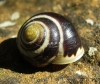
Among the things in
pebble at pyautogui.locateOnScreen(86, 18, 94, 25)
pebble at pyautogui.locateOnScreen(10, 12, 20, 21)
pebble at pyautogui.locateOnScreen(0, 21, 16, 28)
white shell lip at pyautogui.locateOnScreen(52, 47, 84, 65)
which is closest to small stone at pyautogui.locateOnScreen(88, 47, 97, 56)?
white shell lip at pyautogui.locateOnScreen(52, 47, 84, 65)

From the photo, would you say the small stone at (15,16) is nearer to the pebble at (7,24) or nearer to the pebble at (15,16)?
the pebble at (15,16)

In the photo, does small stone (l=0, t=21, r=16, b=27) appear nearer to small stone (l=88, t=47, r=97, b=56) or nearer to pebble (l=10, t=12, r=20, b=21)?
pebble (l=10, t=12, r=20, b=21)

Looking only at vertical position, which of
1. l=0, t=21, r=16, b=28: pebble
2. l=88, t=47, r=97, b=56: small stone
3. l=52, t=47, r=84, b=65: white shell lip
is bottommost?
l=52, t=47, r=84, b=65: white shell lip

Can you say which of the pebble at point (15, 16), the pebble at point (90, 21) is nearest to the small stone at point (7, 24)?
the pebble at point (15, 16)

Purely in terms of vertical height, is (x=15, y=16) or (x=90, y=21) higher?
(x=15, y=16)

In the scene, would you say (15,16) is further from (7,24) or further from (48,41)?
(48,41)

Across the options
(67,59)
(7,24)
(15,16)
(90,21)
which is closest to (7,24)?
(7,24)

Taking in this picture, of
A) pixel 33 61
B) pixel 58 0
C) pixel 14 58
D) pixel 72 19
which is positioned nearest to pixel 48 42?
pixel 33 61

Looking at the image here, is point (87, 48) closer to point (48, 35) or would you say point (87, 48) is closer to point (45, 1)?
point (48, 35)
